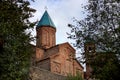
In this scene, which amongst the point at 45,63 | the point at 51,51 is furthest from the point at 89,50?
the point at 51,51

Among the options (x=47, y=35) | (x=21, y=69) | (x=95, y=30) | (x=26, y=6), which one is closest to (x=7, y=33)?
(x=21, y=69)

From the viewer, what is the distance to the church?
141 ft

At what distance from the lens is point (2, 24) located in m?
14.3

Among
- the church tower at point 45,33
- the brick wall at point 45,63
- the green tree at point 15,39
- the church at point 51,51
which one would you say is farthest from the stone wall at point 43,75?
the church tower at point 45,33

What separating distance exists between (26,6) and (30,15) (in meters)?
0.48

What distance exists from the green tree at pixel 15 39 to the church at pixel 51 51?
2651 centimetres

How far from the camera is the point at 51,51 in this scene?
1718 inches

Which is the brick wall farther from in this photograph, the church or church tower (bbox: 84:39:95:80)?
church tower (bbox: 84:39:95:80)

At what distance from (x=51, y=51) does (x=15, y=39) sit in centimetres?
2927

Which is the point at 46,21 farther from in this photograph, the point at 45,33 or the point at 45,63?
the point at 45,63

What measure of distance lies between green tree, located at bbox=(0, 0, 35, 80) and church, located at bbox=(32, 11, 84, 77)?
87.0ft

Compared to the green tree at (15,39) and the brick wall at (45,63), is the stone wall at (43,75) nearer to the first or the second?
the brick wall at (45,63)

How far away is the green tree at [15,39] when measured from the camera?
13.3 m

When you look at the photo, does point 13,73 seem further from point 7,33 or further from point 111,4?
point 111,4
